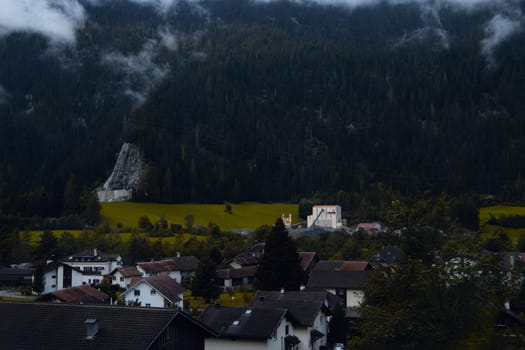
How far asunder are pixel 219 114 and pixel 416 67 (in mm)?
61073

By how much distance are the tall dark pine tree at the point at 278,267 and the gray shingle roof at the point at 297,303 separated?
8034 mm

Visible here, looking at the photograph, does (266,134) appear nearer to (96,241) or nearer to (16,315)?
(96,241)

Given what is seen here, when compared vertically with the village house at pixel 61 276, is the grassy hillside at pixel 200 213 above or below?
above

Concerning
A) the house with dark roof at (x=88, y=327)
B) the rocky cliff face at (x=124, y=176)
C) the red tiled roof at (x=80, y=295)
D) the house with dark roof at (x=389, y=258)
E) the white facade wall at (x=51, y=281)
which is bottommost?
the white facade wall at (x=51, y=281)

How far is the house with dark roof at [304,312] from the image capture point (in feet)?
127

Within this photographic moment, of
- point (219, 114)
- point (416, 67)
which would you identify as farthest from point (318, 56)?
point (219, 114)

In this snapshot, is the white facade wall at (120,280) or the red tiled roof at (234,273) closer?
the white facade wall at (120,280)

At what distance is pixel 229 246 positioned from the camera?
80688 millimetres

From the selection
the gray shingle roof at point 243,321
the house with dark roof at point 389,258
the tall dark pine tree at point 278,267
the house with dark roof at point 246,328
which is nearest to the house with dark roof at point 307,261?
the house with dark roof at point 389,258

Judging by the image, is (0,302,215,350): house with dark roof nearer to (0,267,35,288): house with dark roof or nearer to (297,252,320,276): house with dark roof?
(297,252,320,276): house with dark roof

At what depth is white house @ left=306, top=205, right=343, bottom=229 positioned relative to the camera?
121 m

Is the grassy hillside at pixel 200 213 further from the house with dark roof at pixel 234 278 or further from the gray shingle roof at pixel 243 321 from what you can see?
the gray shingle roof at pixel 243 321

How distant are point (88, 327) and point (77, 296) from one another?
30.7 m

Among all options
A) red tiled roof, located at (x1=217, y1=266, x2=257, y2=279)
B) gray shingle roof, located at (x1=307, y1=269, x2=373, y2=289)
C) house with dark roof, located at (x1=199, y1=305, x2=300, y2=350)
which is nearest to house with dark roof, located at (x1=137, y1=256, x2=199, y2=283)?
red tiled roof, located at (x1=217, y1=266, x2=257, y2=279)
